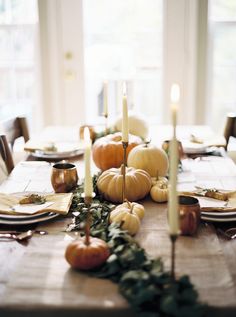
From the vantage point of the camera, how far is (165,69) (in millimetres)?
3297

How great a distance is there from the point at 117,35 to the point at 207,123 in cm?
87

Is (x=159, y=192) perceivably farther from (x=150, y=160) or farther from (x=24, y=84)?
(x=24, y=84)

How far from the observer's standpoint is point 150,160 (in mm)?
1680

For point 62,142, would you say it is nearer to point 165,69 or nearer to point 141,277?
point 165,69

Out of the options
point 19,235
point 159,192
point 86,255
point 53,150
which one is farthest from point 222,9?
point 86,255

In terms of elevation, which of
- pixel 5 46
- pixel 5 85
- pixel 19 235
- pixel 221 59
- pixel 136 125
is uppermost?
pixel 5 46

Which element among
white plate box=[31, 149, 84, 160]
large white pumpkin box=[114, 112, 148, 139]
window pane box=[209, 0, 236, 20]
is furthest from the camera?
window pane box=[209, 0, 236, 20]

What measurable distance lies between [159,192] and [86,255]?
0.55 metres

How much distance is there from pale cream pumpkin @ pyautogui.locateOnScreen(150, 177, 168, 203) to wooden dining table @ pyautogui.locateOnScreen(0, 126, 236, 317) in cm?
2

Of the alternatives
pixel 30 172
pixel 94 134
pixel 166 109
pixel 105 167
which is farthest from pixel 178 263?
pixel 166 109

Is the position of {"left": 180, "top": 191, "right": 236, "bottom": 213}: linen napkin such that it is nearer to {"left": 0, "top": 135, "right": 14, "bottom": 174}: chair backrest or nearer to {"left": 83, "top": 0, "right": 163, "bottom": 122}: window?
{"left": 0, "top": 135, "right": 14, "bottom": 174}: chair backrest

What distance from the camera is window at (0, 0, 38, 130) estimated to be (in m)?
3.31

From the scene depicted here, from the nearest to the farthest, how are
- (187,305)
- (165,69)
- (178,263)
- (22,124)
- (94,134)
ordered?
1. (187,305)
2. (178,263)
3. (94,134)
4. (22,124)
5. (165,69)

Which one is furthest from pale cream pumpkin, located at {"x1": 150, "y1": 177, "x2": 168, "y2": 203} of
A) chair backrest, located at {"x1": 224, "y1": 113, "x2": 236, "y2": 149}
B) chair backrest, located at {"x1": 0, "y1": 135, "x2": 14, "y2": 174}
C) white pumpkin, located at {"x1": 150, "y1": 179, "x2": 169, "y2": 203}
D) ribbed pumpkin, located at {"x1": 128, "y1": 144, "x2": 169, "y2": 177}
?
chair backrest, located at {"x1": 224, "y1": 113, "x2": 236, "y2": 149}
